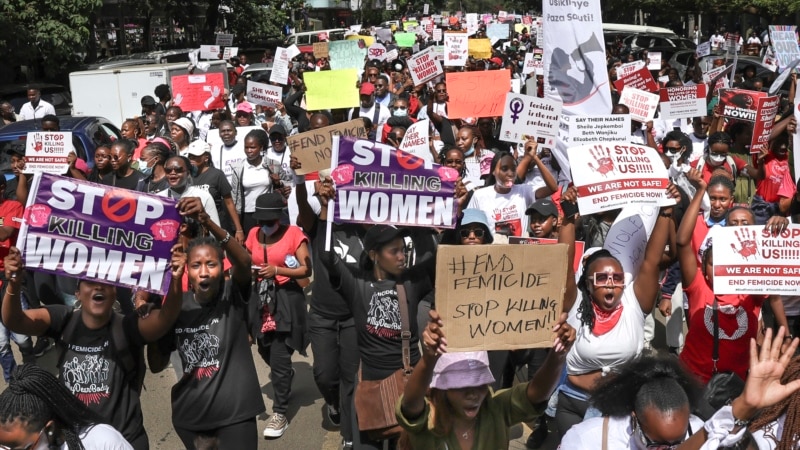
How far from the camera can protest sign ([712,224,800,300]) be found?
466 cm

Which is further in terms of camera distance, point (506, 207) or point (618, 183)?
point (506, 207)

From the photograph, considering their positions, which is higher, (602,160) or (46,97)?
(602,160)

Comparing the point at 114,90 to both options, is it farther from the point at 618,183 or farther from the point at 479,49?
the point at 618,183

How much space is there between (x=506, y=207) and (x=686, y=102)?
475 cm

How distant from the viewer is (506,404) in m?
3.64

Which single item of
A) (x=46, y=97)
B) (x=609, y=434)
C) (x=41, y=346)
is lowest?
(x=41, y=346)

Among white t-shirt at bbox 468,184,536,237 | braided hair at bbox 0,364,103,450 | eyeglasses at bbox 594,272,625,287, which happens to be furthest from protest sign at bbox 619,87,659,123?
braided hair at bbox 0,364,103,450

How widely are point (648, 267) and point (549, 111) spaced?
10.1ft

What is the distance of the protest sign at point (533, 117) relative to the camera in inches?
300

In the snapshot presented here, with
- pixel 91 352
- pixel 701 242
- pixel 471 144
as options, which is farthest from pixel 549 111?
pixel 91 352

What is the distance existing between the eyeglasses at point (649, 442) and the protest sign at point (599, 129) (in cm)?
369

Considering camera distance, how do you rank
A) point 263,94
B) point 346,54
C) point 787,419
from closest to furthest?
point 787,419, point 263,94, point 346,54

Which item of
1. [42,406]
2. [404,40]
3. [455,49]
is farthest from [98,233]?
[404,40]

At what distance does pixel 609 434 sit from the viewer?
134 inches
